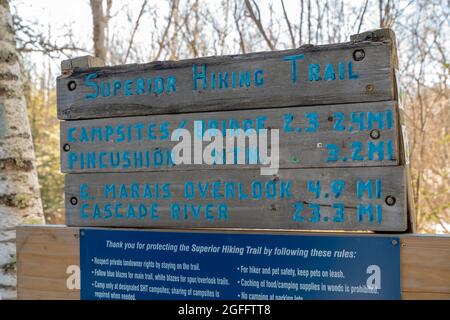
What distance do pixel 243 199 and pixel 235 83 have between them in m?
0.45

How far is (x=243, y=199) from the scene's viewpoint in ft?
6.40

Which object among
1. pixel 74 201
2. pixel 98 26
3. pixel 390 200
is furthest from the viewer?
pixel 98 26

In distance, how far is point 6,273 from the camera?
3084mm

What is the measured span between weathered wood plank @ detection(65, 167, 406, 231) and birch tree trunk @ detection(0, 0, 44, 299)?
1.04 metres

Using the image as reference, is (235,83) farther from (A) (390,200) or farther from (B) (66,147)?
(B) (66,147)

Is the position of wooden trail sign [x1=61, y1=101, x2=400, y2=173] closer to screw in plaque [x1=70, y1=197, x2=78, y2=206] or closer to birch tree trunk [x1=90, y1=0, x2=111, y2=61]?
screw in plaque [x1=70, y1=197, x2=78, y2=206]

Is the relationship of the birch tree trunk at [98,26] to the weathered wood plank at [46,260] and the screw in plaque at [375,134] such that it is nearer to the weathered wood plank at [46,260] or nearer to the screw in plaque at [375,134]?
the weathered wood plank at [46,260]

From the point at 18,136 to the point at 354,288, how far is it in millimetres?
2323

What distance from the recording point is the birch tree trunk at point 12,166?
10.2 feet

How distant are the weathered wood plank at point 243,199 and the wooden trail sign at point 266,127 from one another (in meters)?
0.04

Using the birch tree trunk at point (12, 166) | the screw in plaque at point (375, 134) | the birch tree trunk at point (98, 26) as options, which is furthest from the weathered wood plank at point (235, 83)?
the birch tree trunk at point (98, 26)

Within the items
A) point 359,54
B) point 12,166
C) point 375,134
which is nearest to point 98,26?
point 12,166

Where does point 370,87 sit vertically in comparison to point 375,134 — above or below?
above

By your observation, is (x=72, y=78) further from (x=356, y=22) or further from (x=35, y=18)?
(x=35, y=18)
